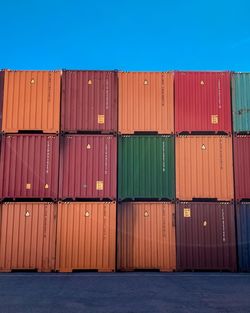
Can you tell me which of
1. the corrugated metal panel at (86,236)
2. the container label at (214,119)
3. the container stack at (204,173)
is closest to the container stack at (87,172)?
the corrugated metal panel at (86,236)

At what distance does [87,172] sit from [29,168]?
2.29 meters

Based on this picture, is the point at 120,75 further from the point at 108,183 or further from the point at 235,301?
the point at 235,301

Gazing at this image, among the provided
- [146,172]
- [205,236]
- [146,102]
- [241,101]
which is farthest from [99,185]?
[241,101]

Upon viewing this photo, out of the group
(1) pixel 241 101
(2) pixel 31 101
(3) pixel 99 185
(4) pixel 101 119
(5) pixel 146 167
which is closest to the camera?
(3) pixel 99 185

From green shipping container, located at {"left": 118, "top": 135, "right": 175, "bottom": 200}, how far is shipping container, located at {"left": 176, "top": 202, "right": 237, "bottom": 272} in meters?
1.08

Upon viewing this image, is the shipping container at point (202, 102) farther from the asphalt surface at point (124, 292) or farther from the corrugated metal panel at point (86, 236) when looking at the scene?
the asphalt surface at point (124, 292)

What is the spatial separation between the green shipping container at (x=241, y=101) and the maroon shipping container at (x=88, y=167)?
5.06 m

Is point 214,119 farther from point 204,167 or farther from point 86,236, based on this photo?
point 86,236

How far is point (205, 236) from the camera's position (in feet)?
51.9

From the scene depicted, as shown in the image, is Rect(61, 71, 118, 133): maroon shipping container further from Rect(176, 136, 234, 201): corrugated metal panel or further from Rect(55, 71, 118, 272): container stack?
Rect(176, 136, 234, 201): corrugated metal panel

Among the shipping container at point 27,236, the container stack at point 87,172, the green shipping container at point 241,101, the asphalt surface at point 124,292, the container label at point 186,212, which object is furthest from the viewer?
the green shipping container at point 241,101

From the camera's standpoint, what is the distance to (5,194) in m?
15.9

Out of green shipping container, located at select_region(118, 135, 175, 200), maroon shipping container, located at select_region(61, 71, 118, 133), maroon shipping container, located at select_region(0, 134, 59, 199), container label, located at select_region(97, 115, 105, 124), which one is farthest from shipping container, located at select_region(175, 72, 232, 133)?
maroon shipping container, located at select_region(0, 134, 59, 199)

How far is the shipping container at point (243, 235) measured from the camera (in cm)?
1561
